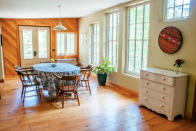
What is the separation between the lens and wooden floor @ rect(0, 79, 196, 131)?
300 cm

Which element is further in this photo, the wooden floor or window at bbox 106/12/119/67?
window at bbox 106/12/119/67

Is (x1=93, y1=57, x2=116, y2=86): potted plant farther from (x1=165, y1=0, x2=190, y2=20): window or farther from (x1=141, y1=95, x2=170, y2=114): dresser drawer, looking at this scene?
(x1=165, y1=0, x2=190, y2=20): window

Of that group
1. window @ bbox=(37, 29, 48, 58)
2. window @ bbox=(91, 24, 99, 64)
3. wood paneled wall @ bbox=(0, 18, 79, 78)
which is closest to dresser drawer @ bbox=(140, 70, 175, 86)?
window @ bbox=(91, 24, 99, 64)

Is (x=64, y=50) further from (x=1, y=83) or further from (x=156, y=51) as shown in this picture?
(x=156, y=51)

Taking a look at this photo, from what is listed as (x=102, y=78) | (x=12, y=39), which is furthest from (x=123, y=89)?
(x=12, y=39)

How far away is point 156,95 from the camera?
355 centimetres

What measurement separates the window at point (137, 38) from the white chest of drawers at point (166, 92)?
108cm

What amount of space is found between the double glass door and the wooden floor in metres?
3.24

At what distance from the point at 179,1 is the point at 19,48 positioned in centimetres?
654

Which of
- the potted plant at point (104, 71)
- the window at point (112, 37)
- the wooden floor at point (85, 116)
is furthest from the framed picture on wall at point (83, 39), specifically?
the wooden floor at point (85, 116)

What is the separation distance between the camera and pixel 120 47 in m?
5.38

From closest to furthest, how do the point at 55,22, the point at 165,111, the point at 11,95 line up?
the point at 165,111, the point at 11,95, the point at 55,22

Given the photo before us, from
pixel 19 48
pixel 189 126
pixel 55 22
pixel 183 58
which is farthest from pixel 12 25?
pixel 189 126

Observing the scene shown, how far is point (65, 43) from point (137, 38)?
4.44 meters
